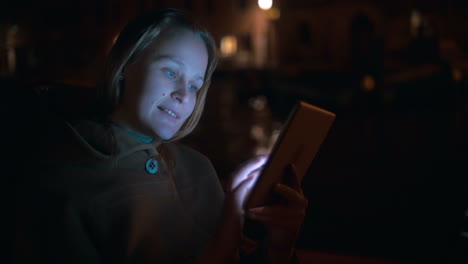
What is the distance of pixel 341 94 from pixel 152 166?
497 inches

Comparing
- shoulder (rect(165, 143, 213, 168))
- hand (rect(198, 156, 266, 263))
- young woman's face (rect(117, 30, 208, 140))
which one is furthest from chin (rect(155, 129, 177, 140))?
hand (rect(198, 156, 266, 263))

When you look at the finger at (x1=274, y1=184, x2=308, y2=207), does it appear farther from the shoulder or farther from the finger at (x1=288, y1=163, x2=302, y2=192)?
the shoulder

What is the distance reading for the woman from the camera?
93 cm

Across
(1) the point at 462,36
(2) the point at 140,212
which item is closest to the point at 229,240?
(2) the point at 140,212

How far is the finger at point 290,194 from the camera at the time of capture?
96cm

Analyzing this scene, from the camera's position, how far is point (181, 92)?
1177 millimetres

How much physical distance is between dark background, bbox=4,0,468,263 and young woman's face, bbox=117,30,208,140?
21 centimetres

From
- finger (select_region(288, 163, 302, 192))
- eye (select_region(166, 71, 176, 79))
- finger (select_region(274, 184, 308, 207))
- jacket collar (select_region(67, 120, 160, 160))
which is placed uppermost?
eye (select_region(166, 71, 176, 79))

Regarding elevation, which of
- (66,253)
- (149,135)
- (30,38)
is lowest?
(30,38)

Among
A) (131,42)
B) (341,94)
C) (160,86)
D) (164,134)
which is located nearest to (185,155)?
(164,134)

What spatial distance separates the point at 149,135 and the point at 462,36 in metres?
Answer: 20.2

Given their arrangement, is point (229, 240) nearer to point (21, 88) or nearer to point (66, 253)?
point (66, 253)

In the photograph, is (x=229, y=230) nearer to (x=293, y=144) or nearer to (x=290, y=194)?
(x=290, y=194)

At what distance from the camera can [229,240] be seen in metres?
1.02
